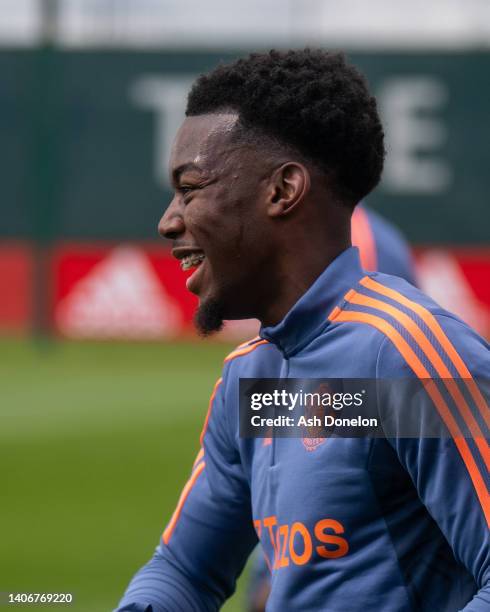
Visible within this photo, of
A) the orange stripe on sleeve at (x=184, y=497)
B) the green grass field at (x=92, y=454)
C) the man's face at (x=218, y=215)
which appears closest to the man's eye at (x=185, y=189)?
the man's face at (x=218, y=215)

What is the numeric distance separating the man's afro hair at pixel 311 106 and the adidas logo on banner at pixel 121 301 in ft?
41.3

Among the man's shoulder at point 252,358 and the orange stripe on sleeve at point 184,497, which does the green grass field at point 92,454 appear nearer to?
the orange stripe on sleeve at point 184,497

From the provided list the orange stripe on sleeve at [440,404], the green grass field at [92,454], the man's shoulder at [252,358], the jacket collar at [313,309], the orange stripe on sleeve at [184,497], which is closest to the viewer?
the orange stripe on sleeve at [440,404]

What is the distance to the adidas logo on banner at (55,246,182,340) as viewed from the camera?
49.5 ft

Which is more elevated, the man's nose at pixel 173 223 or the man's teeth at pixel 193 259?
the man's nose at pixel 173 223

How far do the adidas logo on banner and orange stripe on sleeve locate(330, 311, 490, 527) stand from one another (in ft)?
42.2

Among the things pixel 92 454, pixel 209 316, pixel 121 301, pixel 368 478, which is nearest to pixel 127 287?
pixel 121 301

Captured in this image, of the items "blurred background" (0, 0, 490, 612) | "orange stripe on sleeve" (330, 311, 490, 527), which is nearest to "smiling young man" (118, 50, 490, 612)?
"orange stripe on sleeve" (330, 311, 490, 527)

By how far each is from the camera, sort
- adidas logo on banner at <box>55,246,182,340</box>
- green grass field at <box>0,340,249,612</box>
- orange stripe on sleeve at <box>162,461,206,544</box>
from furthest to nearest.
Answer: adidas logo on banner at <box>55,246,182,340</box> → green grass field at <box>0,340,249,612</box> → orange stripe on sleeve at <box>162,461,206,544</box>

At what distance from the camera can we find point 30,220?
1480 centimetres

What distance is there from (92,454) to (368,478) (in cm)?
739

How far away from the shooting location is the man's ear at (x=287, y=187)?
7.80 ft

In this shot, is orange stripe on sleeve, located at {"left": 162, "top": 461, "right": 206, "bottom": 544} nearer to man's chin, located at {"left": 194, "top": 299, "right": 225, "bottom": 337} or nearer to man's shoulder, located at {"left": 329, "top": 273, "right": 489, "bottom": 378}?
man's chin, located at {"left": 194, "top": 299, "right": 225, "bottom": 337}

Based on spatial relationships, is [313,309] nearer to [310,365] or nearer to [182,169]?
[310,365]
